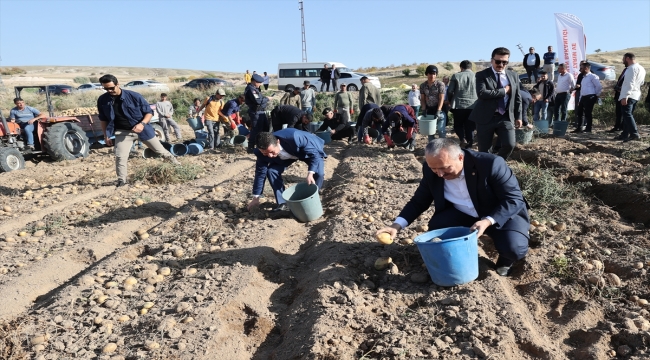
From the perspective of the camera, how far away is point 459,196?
3307mm

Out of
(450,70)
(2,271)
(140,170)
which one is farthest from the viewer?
(450,70)

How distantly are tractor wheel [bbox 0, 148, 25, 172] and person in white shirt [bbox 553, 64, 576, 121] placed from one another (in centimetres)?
1059

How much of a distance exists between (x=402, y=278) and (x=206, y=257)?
170 cm

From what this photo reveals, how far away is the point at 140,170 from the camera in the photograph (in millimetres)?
6852

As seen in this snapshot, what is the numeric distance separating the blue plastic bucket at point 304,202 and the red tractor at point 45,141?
609cm

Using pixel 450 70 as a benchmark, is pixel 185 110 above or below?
below

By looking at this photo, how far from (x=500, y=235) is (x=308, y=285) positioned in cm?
140

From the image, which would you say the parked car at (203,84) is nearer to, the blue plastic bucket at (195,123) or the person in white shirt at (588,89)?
the blue plastic bucket at (195,123)

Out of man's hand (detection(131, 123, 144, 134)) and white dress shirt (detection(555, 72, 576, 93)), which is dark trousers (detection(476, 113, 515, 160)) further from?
white dress shirt (detection(555, 72, 576, 93))

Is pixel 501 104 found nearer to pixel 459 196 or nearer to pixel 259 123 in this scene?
pixel 459 196

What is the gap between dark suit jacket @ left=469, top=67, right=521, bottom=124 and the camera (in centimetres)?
511

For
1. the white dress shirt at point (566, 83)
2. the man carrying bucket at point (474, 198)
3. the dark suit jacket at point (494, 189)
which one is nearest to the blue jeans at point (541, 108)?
the white dress shirt at point (566, 83)

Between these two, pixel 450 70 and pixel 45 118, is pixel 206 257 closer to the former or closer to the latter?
pixel 45 118

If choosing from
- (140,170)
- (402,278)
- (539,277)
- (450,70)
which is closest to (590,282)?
Answer: (539,277)
